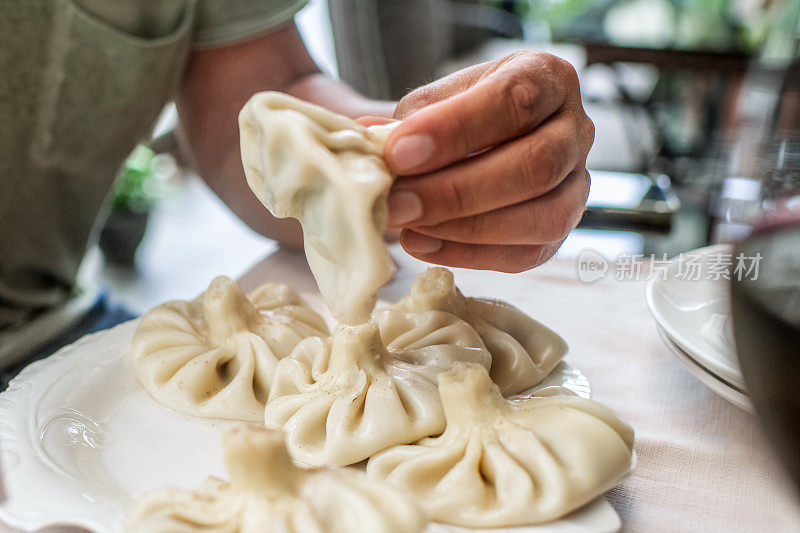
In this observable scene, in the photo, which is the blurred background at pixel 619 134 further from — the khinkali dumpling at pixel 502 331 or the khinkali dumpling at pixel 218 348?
the khinkali dumpling at pixel 218 348

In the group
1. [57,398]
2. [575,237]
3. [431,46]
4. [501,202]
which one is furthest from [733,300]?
[431,46]

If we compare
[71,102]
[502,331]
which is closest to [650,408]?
[502,331]

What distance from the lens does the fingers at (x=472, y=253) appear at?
0.84m

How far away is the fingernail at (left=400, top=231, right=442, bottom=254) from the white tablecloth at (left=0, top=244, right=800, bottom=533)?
0.28m

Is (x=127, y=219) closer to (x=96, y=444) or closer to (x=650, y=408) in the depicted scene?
(x=96, y=444)

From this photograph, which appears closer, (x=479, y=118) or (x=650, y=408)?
(x=479, y=118)

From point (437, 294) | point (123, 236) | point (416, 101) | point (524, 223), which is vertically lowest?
point (123, 236)

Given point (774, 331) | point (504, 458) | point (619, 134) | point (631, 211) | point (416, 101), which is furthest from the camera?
point (619, 134)

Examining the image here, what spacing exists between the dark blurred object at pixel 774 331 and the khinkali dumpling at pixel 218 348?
1.73ft

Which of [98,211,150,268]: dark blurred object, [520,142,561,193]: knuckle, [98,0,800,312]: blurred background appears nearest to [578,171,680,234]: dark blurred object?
[98,0,800,312]: blurred background

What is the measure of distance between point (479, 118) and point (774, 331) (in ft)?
1.18

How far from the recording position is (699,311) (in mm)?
963

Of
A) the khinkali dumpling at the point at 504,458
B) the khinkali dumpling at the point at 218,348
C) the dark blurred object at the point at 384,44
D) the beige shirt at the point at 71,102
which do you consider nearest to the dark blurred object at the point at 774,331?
the khinkali dumpling at the point at 504,458

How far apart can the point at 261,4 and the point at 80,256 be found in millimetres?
637
